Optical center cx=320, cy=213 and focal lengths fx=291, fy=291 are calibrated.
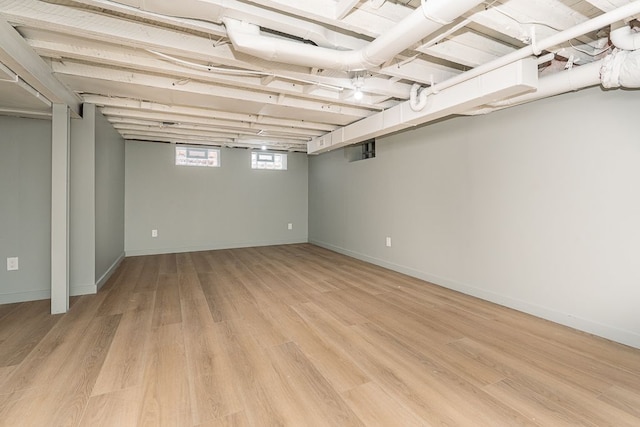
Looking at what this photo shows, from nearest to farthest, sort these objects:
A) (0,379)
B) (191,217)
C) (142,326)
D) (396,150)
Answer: (0,379), (142,326), (396,150), (191,217)

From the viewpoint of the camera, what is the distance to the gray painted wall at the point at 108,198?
3416 mm

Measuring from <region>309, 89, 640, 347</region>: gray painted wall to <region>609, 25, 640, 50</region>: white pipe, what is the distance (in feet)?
1.42

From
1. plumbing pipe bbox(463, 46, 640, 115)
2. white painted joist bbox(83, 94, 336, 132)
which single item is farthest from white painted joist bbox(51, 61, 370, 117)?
plumbing pipe bbox(463, 46, 640, 115)

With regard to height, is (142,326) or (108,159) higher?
(108,159)

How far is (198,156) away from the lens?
571cm

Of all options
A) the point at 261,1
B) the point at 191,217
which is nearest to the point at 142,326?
the point at 261,1

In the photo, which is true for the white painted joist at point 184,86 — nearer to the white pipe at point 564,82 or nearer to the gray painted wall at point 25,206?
the gray painted wall at point 25,206

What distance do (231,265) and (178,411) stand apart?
126 inches

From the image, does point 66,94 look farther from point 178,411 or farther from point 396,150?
point 396,150

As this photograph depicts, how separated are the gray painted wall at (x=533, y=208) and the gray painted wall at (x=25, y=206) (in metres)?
4.11

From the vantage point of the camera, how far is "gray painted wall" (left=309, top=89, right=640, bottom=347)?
213 centimetres

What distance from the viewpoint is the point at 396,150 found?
416 cm

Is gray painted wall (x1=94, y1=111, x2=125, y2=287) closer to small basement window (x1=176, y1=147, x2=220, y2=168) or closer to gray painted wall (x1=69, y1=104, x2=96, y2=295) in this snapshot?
gray painted wall (x1=69, y1=104, x2=96, y2=295)

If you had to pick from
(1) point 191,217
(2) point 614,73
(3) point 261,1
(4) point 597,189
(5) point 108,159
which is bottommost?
(1) point 191,217
